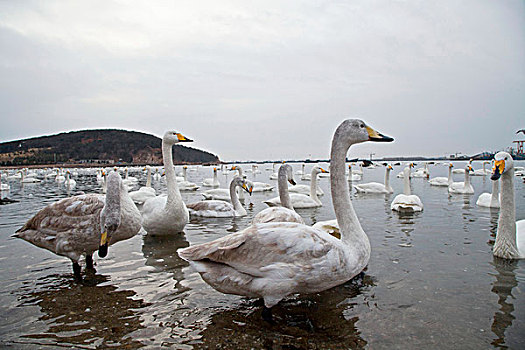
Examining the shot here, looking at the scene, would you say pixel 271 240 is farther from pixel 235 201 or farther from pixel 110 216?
pixel 235 201

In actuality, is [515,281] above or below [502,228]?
below

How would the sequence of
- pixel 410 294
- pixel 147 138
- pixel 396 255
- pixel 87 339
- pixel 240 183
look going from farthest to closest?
pixel 147 138, pixel 240 183, pixel 396 255, pixel 410 294, pixel 87 339

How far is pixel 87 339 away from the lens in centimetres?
354

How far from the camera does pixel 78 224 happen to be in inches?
205

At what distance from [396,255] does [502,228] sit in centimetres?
192

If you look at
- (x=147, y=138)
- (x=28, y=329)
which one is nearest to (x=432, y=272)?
(x=28, y=329)

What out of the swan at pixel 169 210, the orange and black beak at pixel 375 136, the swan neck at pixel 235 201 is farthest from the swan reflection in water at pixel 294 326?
the swan neck at pixel 235 201

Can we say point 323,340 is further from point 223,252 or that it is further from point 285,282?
point 223,252

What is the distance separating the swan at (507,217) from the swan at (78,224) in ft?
21.0

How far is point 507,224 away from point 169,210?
23.1 ft

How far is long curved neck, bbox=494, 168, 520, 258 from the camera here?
5.85 meters

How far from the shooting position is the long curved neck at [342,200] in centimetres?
421

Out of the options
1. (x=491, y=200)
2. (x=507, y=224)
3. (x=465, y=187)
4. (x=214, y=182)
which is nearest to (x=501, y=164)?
(x=507, y=224)

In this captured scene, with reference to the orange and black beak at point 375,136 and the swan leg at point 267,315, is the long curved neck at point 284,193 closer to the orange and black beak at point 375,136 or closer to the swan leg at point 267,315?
the orange and black beak at point 375,136
